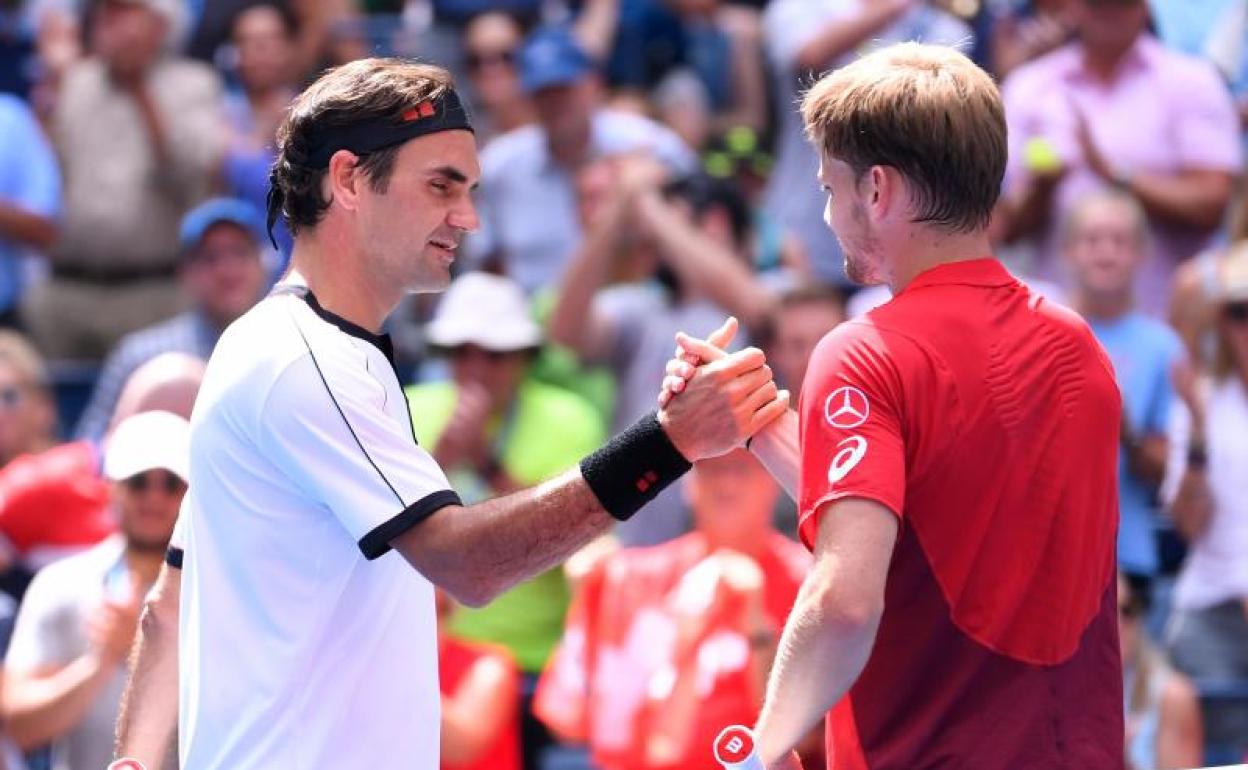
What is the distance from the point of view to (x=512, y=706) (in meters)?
5.77

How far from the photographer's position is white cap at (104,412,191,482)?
205 inches

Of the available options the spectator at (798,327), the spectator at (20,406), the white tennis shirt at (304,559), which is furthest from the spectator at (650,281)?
the white tennis shirt at (304,559)

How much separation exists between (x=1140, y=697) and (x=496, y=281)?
8.48ft

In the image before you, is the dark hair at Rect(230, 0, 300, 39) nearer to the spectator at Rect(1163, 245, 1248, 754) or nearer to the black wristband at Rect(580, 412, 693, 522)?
the spectator at Rect(1163, 245, 1248, 754)

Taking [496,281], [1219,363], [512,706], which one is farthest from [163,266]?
[1219,363]

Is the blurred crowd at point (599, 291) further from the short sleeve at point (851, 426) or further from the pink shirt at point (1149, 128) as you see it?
the short sleeve at point (851, 426)

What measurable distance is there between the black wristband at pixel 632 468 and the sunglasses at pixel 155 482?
2261 mm

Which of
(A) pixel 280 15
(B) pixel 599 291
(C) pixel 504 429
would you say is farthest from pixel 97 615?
(A) pixel 280 15

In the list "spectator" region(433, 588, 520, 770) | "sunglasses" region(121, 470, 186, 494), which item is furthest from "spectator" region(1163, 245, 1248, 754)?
"sunglasses" region(121, 470, 186, 494)

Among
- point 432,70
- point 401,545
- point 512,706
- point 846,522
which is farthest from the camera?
point 512,706

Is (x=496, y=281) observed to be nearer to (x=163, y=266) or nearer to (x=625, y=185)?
(x=625, y=185)

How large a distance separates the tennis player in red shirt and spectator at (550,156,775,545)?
156 inches

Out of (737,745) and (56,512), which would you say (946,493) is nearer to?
(737,745)

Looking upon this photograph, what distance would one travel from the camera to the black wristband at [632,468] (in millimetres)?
3238
